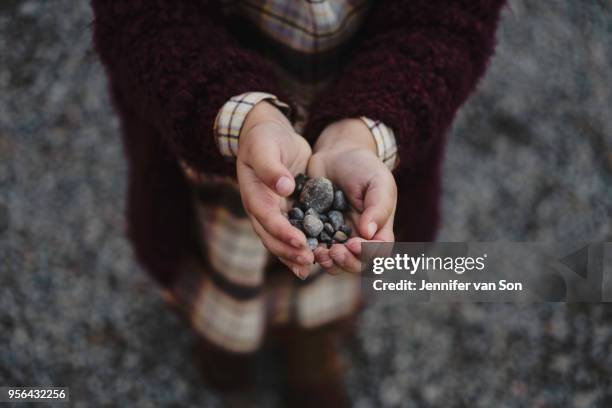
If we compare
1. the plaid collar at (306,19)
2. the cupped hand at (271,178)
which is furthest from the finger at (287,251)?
the plaid collar at (306,19)

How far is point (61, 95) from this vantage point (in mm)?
1829

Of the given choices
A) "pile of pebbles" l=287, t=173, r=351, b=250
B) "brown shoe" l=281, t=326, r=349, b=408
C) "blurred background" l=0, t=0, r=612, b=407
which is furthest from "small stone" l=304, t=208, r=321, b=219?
"blurred background" l=0, t=0, r=612, b=407

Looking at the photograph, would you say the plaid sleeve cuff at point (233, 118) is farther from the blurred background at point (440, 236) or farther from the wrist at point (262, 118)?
the blurred background at point (440, 236)

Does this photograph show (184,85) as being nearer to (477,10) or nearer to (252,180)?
(252,180)

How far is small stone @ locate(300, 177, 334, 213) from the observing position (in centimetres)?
71

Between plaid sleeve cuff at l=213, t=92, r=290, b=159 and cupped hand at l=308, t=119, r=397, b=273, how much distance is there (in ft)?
0.34

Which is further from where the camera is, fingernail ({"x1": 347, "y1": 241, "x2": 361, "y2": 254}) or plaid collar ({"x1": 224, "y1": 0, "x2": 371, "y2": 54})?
plaid collar ({"x1": 224, "y1": 0, "x2": 371, "y2": 54})

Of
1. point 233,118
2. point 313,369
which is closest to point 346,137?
point 233,118

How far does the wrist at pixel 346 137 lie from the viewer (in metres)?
0.74

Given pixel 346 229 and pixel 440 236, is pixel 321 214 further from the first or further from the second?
pixel 440 236

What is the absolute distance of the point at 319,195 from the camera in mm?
711

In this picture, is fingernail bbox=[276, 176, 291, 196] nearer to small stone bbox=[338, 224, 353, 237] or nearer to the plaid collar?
small stone bbox=[338, 224, 353, 237]

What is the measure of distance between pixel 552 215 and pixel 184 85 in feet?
4.54

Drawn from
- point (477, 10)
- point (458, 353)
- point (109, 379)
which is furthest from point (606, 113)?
point (109, 379)
